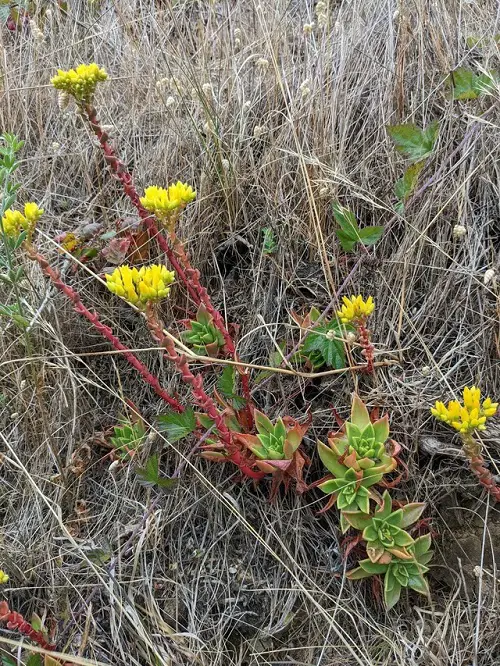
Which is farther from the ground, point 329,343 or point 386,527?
point 329,343

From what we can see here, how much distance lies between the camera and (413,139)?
1.58 meters

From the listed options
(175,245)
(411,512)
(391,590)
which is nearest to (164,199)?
(175,245)

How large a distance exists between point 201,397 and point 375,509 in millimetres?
465

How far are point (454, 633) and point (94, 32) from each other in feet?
8.17

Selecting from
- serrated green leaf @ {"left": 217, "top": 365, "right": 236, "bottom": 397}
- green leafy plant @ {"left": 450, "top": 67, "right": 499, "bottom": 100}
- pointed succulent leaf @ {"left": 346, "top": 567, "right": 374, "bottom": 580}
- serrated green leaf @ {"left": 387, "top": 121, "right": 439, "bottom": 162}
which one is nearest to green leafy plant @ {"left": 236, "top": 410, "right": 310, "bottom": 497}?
serrated green leaf @ {"left": 217, "top": 365, "right": 236, "bottom": 397}

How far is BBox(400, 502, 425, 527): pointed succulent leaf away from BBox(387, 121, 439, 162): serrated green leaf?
86 cm

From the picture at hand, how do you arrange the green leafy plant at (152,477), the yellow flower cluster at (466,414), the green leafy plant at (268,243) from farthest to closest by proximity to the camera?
the green leafy plant at (268,243) → the green leafy plant at (152,477) → the yellow flower cluster at (466,414)

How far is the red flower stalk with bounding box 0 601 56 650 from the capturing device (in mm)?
1268

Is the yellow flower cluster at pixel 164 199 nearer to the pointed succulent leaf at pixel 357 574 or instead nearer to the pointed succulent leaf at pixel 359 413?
the pointed succulent leaf at pixel 359 413

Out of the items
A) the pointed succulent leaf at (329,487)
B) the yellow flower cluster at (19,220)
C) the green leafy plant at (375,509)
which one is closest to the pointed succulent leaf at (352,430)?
the green leafy plant at (375,509)

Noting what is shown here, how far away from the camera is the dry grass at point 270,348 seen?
136 cm

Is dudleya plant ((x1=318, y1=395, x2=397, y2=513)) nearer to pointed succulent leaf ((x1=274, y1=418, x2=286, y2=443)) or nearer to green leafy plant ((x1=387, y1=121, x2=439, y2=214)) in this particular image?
pointed succulent leaf ((x1=274, y1=418, x2=286, y2=443))

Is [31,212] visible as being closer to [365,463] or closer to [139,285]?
[139,285]

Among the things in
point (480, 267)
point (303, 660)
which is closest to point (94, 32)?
point (480, 267)
